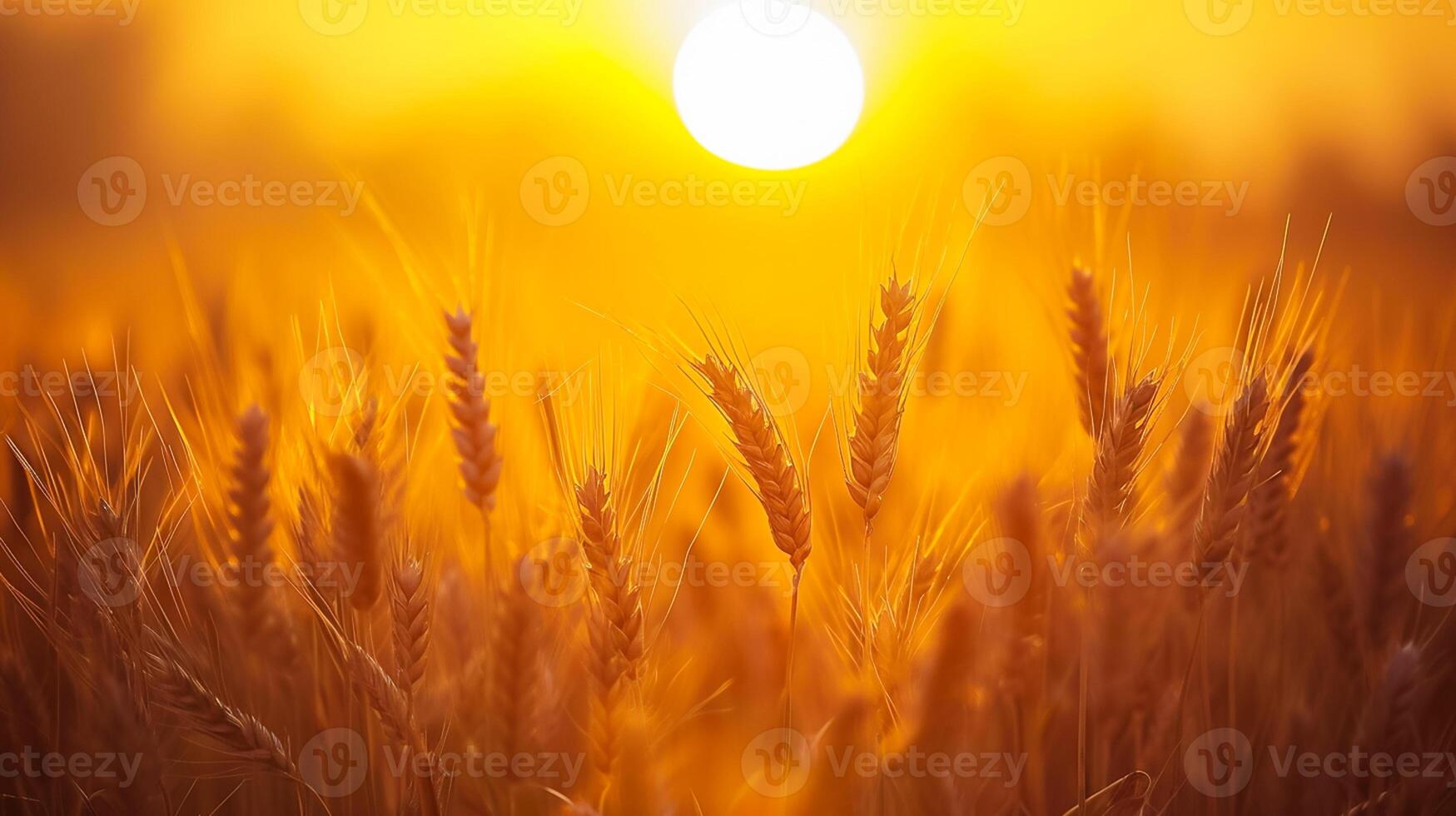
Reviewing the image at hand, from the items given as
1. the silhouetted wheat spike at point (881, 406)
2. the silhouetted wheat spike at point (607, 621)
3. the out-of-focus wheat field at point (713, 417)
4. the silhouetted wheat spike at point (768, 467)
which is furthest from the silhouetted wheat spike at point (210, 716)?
the silhouetted wheat spike at point (881, 406)

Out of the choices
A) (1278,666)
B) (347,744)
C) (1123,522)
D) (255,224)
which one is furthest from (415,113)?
(1278,666)

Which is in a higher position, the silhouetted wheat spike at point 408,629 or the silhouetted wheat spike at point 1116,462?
the silhouetted wheat spike at point 1116,462

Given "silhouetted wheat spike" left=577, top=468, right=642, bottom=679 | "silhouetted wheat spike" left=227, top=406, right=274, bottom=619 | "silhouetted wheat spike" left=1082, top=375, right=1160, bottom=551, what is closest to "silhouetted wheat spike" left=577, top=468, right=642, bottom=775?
"silhouetted wheat spike" left=577, top=468, right=642, bottom=679

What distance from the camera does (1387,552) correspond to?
3.11ft

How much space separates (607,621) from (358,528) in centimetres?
30

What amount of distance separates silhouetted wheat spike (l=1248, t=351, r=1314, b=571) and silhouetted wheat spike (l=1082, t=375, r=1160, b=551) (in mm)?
293

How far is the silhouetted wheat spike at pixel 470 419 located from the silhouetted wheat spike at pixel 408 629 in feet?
0.51

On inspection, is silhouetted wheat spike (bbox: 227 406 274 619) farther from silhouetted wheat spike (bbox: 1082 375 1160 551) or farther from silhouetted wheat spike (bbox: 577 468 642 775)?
silhouetted wheat spike (bbox: 1082 375 1160 551)

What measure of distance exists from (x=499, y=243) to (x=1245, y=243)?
157cm

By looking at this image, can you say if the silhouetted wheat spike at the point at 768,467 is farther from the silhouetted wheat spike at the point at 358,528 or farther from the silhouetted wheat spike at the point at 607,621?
the silhouetted wheat spike at the point at 358,528

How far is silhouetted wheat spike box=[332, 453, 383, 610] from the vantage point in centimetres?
80

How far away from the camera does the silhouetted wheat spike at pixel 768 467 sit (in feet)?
2.79

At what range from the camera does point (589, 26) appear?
1.55m

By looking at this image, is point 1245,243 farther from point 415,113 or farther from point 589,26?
point 415,113
